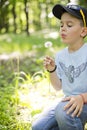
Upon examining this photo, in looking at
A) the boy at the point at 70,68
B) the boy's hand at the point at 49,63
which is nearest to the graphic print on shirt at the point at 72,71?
the boy at the point at 70,68

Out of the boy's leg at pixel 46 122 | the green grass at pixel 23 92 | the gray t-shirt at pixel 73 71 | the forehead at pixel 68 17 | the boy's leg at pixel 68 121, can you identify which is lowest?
the green grass at pixel 23 92

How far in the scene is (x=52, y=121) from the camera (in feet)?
10.5

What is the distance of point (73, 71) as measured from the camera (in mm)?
3178

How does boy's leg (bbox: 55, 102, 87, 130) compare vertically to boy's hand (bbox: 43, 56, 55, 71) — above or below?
below

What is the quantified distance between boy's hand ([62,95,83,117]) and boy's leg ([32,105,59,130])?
263mm

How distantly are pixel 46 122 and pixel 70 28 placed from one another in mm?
742

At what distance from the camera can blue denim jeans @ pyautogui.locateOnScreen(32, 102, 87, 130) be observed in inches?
116

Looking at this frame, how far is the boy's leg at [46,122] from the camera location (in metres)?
3.17

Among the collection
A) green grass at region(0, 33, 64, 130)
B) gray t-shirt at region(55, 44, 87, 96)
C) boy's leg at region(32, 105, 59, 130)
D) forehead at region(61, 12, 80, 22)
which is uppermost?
forehead at region(61, 12, 80, 22)

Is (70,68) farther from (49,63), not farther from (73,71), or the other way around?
(49,63)

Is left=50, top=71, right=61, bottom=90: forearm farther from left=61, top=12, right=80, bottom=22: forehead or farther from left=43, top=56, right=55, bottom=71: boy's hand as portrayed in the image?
left=61, top=12, right=80, bottom=22: forehead

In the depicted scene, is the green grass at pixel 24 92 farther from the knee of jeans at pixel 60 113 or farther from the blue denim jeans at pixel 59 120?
the knee of jeans at pixel 60 113

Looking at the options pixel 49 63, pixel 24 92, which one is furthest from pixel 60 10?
pixel 24 92

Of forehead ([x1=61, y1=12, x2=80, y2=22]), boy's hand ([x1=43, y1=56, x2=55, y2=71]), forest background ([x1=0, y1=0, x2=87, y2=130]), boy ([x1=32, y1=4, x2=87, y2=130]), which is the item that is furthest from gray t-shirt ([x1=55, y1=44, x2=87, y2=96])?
forest background ([x1=0, y1=0, x2=87, y2=130])
